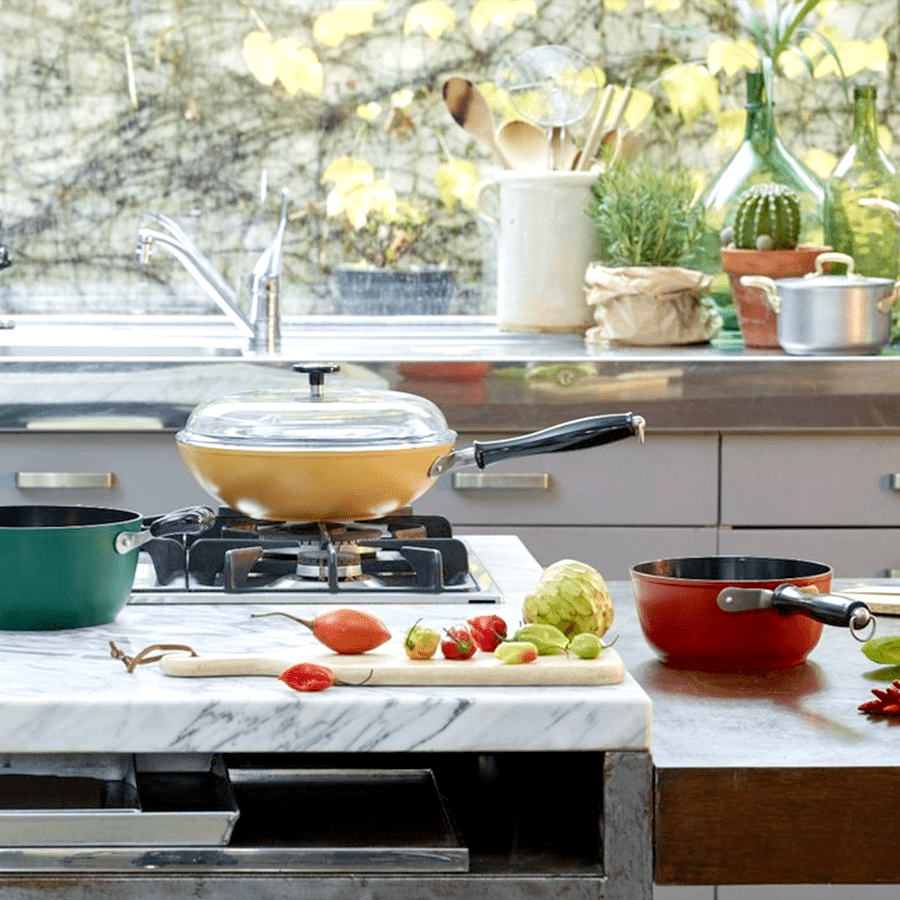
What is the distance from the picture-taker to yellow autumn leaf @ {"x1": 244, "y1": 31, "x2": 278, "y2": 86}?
3432 mm

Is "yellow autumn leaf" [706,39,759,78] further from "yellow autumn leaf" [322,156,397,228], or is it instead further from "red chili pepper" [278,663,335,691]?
"red chili pepper" [278,663,335,691]

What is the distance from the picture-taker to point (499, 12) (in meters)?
3.43

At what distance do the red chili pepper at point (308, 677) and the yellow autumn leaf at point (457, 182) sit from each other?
8.00 feet

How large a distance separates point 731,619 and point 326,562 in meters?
0.38

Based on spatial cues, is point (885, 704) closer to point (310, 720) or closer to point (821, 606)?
point (821, 606)

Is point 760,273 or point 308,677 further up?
point 760,273

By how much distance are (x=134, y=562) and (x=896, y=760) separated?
0.58 m

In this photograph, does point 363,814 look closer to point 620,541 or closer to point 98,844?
point 98,844

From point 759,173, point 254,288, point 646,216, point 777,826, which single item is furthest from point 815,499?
point 777,826

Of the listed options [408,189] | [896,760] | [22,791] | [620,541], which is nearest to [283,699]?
[22,791]

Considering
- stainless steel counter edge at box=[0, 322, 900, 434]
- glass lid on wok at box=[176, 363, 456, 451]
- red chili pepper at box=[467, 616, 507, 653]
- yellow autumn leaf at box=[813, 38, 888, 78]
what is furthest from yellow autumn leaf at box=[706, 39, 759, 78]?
red chili pepper at box=[467, 616, 507, 653]

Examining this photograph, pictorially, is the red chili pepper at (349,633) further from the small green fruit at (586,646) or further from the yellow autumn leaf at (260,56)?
the yellow autumn leaf at (260,56)

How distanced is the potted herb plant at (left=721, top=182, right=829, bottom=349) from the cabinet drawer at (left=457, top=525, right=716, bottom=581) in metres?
0.42

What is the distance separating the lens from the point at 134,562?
1301 millimetres
